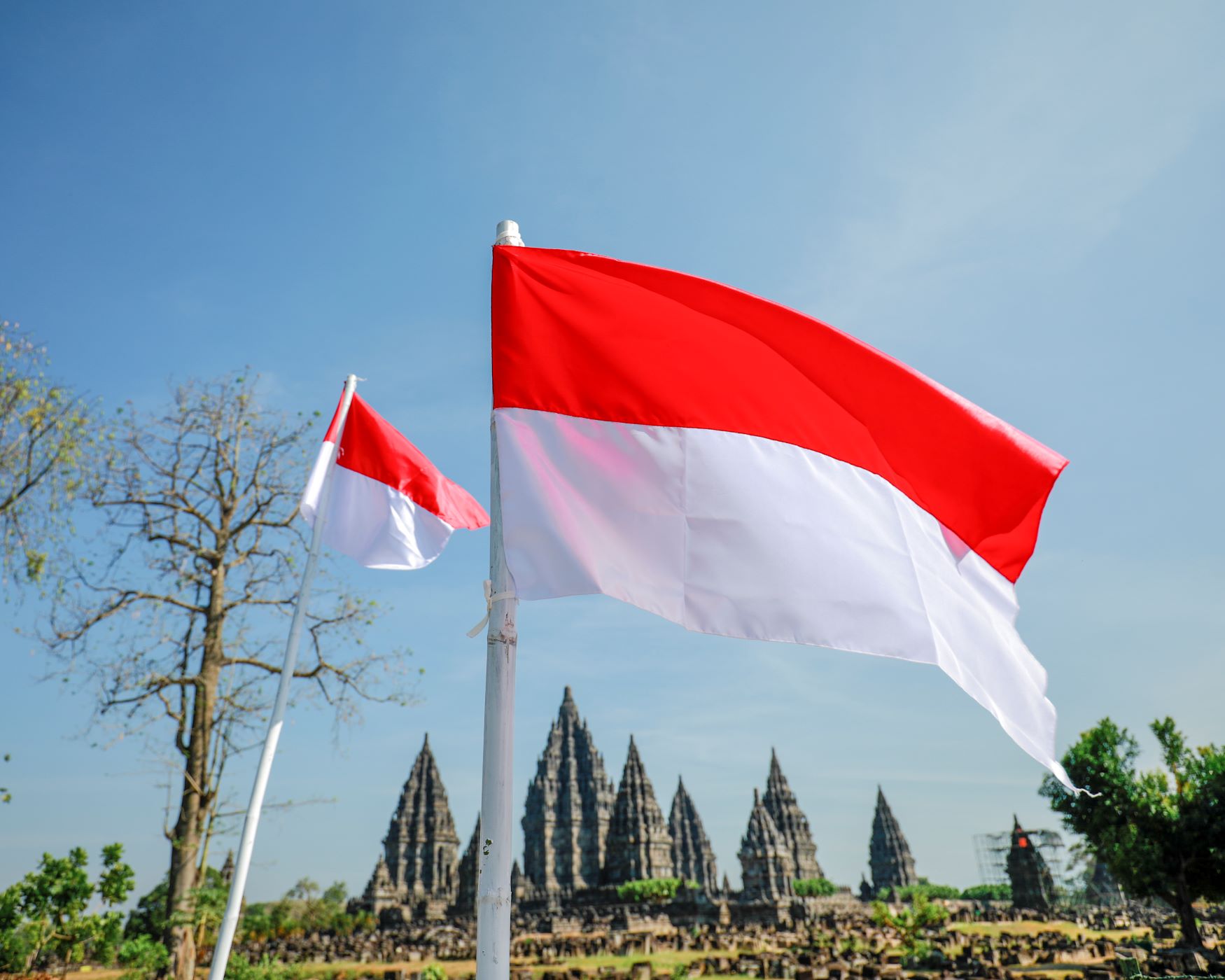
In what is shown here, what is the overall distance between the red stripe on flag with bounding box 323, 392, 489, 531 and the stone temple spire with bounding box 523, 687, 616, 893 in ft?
196

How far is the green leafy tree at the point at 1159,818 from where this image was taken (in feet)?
94.0

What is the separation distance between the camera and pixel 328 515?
8008 millimetres

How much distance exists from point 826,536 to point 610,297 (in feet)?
6.09

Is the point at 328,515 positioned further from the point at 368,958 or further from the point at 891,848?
the point at 891,848

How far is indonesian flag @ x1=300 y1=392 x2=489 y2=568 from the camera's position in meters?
7.93

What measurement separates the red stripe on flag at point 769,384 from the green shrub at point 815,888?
67.4m

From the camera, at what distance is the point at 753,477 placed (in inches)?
178

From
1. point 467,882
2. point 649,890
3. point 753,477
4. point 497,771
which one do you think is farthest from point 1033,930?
point 497,771

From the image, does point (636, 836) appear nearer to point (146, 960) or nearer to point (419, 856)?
point (419, 856)

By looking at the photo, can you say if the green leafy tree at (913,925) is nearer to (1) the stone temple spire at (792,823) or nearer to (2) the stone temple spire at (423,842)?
(1) the stone temple spire at (792,823)

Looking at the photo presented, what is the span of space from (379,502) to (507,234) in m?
3.95

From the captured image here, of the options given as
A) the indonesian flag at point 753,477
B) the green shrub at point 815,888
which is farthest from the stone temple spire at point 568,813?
the indonesian flag at point 753,477

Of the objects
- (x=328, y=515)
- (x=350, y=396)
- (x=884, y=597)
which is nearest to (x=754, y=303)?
(x=884, y=597)

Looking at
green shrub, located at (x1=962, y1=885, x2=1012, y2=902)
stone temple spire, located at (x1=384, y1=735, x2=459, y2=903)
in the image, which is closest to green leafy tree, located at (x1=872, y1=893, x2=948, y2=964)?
stone temple spire, located at (x1=384, y1=735, x2=459, y2=903)
